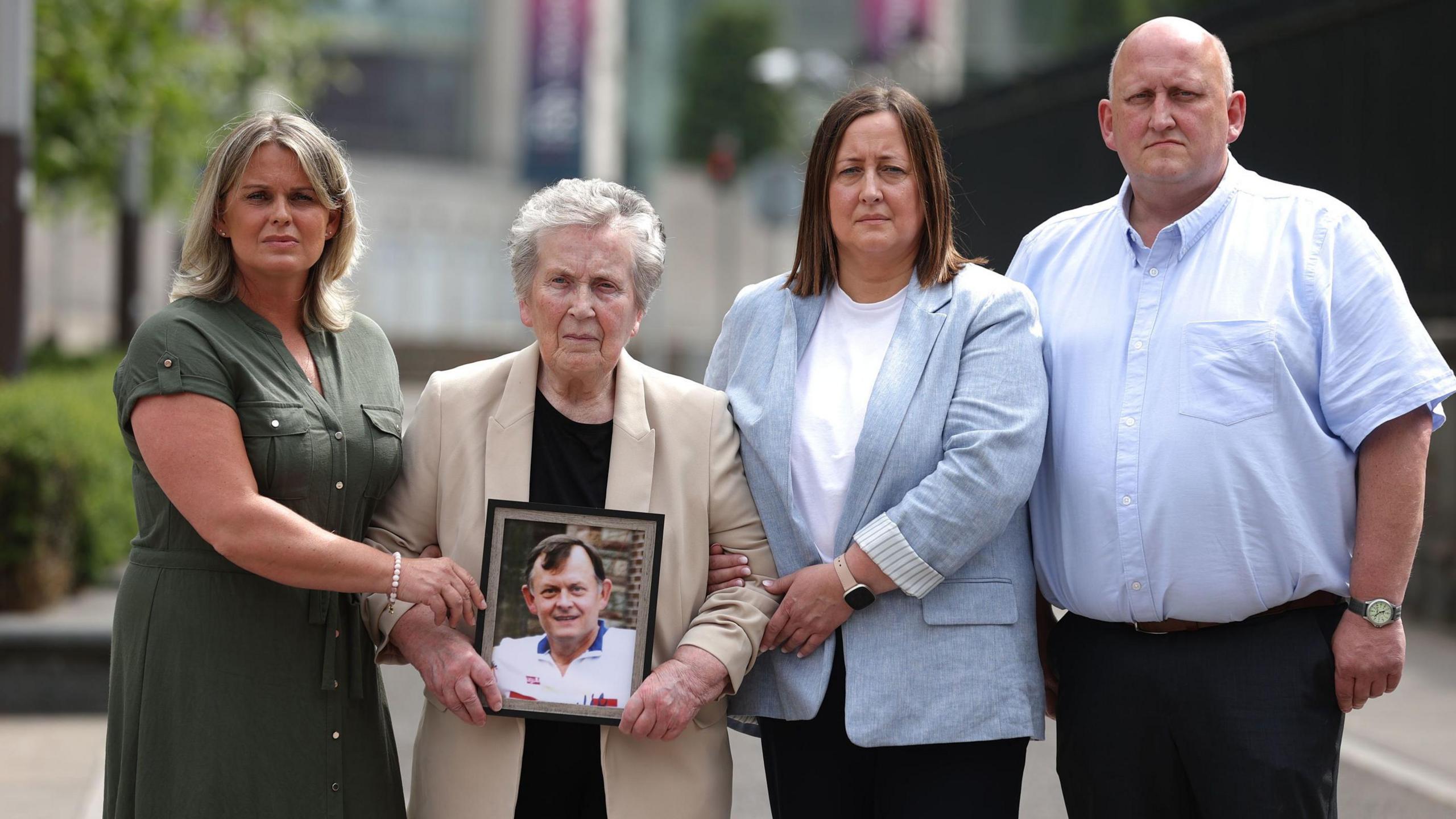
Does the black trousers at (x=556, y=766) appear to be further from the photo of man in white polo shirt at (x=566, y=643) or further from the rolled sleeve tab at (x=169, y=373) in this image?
the rolled sleeve tab at (x=169, y=373)

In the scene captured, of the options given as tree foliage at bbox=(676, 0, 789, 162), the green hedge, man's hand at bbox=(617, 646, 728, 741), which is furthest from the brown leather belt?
tree foliage at bbox=(676, 0, 789, 162)

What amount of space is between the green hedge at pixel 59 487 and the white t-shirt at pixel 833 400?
584 cm

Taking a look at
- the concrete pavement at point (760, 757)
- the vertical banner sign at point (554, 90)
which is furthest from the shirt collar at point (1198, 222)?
the vertical banner sign at point (554, 90)

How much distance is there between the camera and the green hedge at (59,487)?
8078mm

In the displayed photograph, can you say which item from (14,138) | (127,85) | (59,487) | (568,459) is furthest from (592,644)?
(127,85)

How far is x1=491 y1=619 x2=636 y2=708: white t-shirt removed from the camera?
3.29 meters

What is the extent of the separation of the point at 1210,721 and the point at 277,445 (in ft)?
6.85

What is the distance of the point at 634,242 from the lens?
341cm

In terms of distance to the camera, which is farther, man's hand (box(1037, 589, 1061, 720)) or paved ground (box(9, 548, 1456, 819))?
paved ground (box(9, 548, 1456, 819))

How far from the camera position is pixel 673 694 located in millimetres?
3301

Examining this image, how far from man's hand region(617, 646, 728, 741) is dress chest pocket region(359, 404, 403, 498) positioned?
2.42 ft

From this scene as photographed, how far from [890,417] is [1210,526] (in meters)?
0.73

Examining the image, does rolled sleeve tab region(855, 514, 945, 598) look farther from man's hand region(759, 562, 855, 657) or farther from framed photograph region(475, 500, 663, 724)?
framed photograph region(475, 500, 663, 724)

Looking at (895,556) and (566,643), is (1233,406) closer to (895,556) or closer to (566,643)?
Result: (895,556)
